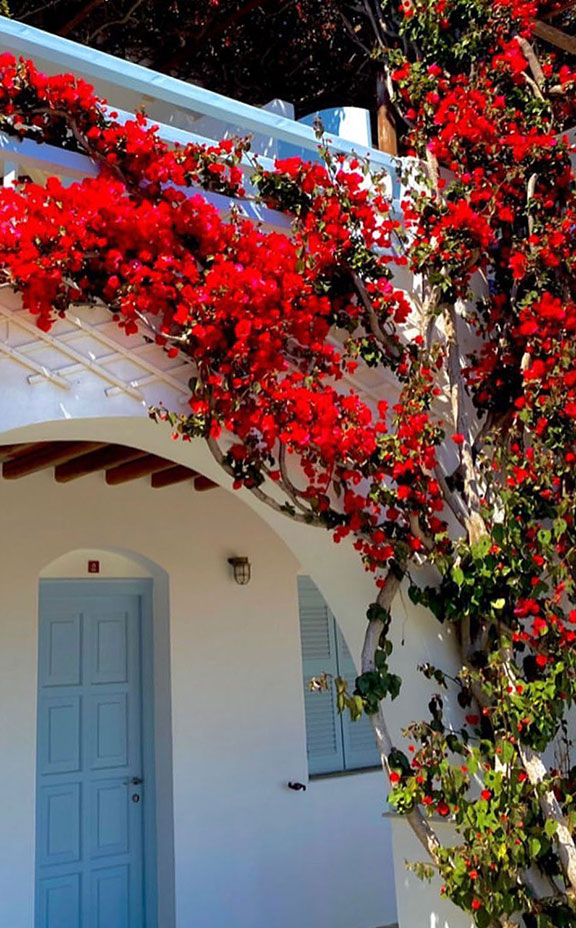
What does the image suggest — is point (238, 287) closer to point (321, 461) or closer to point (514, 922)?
point (321, 461)

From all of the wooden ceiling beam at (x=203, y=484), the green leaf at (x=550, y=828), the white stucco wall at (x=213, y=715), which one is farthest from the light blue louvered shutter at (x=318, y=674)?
the green leaf at (x=550, y=828)

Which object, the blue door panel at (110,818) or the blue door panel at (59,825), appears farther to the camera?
the blue door panel at (110,818)

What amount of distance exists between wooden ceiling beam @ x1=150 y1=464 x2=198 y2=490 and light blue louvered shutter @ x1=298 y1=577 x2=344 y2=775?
1565 millimetres

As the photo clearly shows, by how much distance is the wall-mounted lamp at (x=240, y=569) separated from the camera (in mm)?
6422

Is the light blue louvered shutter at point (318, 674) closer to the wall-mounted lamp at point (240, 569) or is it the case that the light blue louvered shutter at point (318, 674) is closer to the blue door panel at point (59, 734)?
the wall-mounted lamp at point (240, 569)

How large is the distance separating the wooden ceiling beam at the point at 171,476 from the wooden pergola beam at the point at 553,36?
10.9 ft

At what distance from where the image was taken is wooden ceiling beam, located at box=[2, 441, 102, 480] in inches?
195

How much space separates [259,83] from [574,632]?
4795mm

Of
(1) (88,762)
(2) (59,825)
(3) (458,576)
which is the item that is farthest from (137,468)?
(3) (458,576)

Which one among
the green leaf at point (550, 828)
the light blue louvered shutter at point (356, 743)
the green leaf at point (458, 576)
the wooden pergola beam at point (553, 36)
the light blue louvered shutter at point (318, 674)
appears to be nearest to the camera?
the green leaf at point (550, 828)

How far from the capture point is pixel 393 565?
394 cm

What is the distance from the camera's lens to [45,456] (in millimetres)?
5125

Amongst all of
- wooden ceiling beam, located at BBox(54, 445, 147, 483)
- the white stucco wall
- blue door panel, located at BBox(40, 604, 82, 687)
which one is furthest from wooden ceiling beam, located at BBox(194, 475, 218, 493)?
blue door panel, located at BBox(40, 604, 82, 687)

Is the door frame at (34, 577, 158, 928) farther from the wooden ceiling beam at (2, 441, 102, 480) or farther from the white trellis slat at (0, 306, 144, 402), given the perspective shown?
the white trellis slat at (0, 306, 144, 402)
